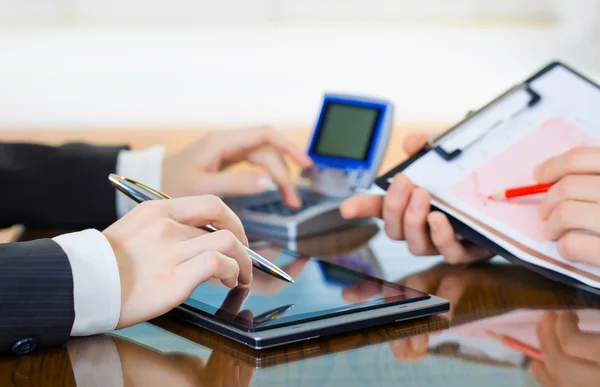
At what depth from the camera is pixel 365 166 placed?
1348 mm

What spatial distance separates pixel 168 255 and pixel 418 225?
0.36 metres

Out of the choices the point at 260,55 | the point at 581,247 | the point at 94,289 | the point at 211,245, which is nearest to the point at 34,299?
the point at 94,289

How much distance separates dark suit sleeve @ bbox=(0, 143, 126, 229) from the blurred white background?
2.29 m

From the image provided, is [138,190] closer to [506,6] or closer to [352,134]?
[352,134]

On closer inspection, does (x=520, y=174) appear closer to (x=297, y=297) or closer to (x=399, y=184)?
(x=399, y=184)

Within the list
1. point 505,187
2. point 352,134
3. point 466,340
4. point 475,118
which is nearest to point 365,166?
point 352,134

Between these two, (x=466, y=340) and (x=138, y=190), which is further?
(x=138, y=190)

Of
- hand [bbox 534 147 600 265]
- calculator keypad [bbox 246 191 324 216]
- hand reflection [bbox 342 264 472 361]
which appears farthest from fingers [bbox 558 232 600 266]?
calculator keypad [bbox 246 191 324 216]

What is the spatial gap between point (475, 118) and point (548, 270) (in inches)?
10.9

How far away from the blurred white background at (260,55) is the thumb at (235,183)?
241 cm

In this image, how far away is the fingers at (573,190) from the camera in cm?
97

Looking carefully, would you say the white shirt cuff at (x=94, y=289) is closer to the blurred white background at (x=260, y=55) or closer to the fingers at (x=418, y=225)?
the fingers at (x=418, y=225)

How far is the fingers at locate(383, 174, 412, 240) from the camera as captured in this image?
1.09 meters

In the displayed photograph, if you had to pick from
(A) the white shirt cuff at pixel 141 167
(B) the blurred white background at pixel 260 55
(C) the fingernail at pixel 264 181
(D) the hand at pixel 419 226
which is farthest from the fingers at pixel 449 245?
(B) the blurred white background at pixel 260 55
